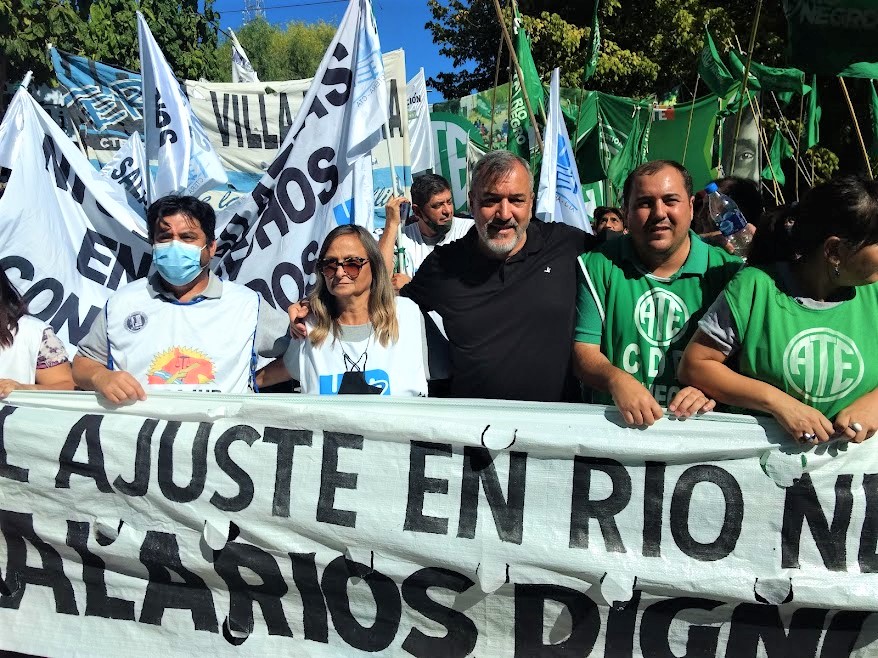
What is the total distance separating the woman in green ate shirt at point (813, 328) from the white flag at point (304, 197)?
218 cm

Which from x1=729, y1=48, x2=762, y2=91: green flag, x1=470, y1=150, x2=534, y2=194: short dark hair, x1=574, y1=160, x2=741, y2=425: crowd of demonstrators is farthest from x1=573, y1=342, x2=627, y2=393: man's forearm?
x1=729, y1=48, x2=762, y2=91: green flag

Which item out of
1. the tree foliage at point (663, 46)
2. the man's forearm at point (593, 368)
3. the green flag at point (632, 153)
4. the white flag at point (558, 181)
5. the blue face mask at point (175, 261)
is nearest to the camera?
the man's forearm at point (593, 368)

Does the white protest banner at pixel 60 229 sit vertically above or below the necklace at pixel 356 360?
above

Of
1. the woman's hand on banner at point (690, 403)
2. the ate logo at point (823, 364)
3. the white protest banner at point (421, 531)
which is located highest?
the ate logo at point (823, 364)

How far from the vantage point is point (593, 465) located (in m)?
2.64

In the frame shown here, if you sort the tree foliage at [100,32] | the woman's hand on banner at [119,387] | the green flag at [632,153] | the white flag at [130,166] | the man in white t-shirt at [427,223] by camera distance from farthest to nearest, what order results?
the tree foliage at [100,32]
the green flag at [632,153]
the white flag at [130,166]
the man in white t-shirt at [427,223]
the woman's hand on banner at [119,387]

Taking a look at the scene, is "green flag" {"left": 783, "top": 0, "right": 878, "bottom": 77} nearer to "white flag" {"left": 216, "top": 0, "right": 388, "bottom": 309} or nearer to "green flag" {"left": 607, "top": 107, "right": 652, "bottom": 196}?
"white flag" {"left": 216, "top": 0, "right": 388, "bottom": 309}

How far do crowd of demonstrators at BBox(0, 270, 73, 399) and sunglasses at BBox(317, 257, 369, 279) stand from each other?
104 centimetres

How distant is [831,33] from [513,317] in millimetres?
1720

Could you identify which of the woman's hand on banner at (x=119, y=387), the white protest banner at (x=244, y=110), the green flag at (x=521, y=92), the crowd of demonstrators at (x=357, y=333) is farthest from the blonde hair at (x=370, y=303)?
the white protest banner at (x=244, y=110)

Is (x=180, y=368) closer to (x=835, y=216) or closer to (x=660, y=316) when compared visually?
(x=660, y=316)

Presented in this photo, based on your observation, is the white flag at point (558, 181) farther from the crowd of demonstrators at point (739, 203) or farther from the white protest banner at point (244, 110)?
the white protest banner at point (244, 110)

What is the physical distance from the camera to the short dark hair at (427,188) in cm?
510

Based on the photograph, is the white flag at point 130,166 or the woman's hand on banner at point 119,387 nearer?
the woman's hand on banner at point 119,387
